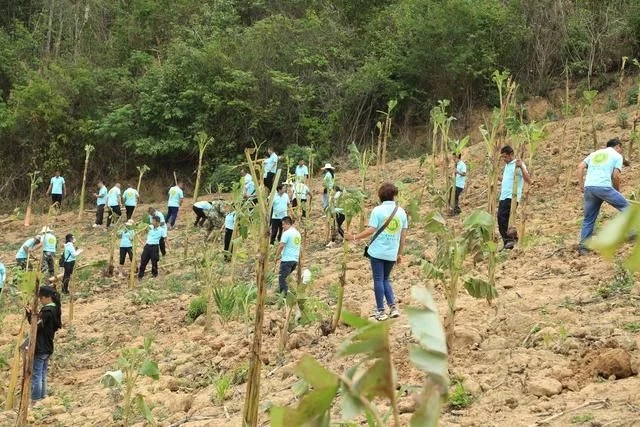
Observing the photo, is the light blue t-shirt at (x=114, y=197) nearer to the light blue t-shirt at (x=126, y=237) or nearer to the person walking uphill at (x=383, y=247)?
the light blue t-shirt at (x=126, y=237)

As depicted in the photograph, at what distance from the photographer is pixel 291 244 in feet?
26.5

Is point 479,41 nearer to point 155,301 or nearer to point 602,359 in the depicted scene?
point 155,301

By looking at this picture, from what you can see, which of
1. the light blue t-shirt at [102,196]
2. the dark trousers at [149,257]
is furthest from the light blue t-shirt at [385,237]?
the light blue t-shirt at [102,196]

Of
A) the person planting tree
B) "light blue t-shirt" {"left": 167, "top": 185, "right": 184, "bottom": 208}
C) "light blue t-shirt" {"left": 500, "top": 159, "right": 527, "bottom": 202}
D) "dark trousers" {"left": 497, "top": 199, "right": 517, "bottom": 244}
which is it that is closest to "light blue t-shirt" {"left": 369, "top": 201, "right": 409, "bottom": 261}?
the person planting tree

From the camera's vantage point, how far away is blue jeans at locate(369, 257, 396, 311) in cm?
587

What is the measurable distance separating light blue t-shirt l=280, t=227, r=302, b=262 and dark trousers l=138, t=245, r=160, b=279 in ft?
14.6

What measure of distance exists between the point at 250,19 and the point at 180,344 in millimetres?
19714

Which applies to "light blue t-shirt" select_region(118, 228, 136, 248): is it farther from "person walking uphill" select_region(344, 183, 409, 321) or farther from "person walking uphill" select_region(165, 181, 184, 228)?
"person walking uphill" select_region(344, 183, 409, 321)

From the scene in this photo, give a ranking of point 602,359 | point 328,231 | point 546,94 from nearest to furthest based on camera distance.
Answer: point 602,359 < point 328,231 < point 546,94

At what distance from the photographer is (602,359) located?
392cm

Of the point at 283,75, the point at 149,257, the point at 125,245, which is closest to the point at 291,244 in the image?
the point at 149,257

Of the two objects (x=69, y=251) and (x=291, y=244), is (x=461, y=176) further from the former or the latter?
(x=69, y=251)

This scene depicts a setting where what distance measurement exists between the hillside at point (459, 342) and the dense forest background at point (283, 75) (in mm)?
7608

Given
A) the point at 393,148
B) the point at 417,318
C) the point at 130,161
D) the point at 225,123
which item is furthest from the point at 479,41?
the point at 417,318
